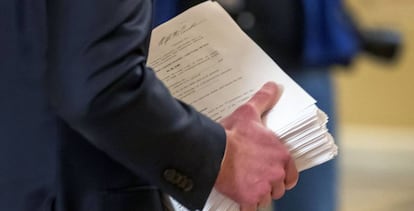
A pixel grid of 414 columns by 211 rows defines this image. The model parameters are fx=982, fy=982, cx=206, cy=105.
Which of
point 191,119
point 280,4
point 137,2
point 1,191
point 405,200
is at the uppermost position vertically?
point 137,2

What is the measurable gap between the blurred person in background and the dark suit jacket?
0.83m

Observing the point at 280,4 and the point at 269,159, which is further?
the point at 280,4

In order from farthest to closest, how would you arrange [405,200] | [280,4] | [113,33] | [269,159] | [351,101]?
[351,101] → [405,200] → [280,4] → [269,159] → [113,33]

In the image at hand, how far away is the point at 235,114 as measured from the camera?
1115mm

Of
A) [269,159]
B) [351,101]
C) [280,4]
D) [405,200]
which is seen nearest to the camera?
[269,159]

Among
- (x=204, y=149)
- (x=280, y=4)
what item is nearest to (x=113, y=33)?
(x=204, y=149)

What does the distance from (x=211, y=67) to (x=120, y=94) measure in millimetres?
219

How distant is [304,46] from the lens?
6.22 ft

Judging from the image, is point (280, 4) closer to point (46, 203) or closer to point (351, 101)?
point (46, 203)

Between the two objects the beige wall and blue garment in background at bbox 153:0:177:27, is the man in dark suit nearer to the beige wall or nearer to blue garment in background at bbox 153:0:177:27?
blue garment in background at bbox 153:0:177:27

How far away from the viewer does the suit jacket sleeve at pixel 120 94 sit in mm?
952

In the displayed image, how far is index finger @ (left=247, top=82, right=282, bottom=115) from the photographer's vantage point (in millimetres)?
1123

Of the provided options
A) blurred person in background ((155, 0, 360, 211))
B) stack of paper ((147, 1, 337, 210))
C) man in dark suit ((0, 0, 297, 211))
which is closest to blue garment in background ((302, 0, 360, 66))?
blurred person in background ((155, 0, 360, 211))

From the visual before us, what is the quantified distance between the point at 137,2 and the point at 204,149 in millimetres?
170
